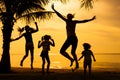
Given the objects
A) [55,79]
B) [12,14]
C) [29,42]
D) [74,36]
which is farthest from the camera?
[12,14]

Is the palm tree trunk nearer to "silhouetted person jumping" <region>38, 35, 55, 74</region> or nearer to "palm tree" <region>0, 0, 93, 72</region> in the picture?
"palm tree" <region>0, 0, 93, 72</region>

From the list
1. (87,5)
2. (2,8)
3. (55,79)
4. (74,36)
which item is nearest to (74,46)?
→ (74,36)

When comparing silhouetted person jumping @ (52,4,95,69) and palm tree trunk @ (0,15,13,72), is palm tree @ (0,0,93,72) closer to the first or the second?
palm tree trunk @ (0,15,13,72)

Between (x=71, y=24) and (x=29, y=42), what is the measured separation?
11.4 feet

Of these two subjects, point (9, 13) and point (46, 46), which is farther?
point (9, 13)

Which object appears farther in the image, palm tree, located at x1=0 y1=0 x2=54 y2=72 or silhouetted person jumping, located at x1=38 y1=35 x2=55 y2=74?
palm tree, located at x1=0 y1=0 x2=54 y2=72

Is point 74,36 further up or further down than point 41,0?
further down

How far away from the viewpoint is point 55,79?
17.0 meters

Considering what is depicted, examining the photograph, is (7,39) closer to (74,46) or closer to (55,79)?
(74,46)

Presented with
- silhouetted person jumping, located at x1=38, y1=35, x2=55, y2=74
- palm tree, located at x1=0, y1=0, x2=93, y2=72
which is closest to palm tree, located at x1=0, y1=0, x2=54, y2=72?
palm tree, located at x1=0, y1=0, x2=93, y2=72

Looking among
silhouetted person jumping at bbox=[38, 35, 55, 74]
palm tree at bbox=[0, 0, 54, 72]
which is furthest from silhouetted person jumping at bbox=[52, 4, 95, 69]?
palm tree at bbox=[0, 0, 54, 72]

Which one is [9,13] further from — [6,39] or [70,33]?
[70,33]

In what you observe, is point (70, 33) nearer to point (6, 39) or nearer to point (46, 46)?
point (46, 46)

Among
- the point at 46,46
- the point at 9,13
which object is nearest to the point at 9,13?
the point at 9,13
